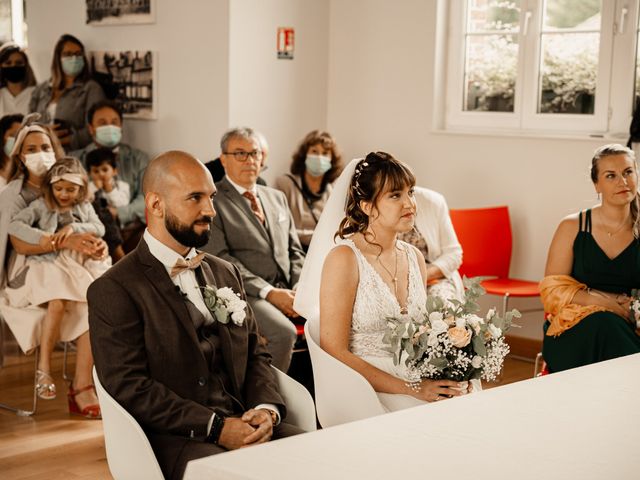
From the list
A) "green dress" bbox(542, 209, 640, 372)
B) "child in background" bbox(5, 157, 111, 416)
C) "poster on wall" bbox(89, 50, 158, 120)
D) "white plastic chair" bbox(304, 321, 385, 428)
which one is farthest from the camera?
"poster on wall" bbox(89, 50, 158, 120)

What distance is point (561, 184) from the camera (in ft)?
20.2

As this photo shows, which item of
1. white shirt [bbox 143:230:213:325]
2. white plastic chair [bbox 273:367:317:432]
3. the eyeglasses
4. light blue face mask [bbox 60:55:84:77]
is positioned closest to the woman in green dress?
the eyeglasses

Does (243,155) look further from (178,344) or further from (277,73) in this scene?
(178,344)

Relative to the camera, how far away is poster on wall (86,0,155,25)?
6766mm

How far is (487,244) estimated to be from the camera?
6.14 m

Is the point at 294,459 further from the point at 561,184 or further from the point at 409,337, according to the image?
the point at 561,184

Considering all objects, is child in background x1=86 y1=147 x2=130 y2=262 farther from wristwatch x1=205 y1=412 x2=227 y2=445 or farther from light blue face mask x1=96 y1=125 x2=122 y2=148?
wristwatch x1=205 y1=412 x2=227 y2=445

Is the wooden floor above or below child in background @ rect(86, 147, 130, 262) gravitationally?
below

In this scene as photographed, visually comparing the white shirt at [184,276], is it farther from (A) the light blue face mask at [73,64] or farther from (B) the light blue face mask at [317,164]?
(A) the light blue face mask at [73,64]

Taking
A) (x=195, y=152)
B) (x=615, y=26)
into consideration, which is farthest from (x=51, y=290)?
(x=615, y=26)

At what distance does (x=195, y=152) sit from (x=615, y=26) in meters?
2.75

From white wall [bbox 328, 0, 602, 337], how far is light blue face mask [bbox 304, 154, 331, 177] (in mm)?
918

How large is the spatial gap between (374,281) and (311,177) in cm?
274

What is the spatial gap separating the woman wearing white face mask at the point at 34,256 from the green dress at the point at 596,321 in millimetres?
2350
